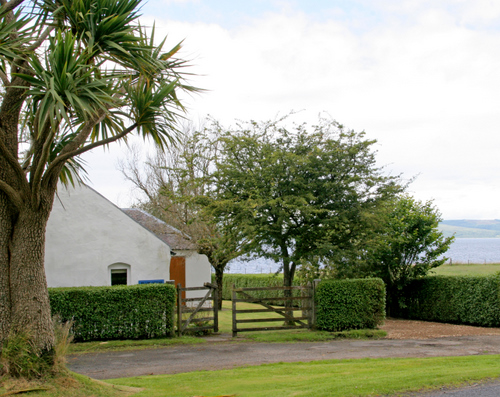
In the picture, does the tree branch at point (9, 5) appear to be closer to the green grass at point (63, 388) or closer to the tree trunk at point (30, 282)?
the tree trunk at point (30, 282)

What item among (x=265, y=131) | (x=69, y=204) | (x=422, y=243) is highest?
(x=265, y=131)

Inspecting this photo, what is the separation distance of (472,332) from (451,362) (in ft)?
27.0

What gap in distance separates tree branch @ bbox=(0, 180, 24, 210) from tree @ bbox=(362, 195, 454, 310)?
17282 millimetres

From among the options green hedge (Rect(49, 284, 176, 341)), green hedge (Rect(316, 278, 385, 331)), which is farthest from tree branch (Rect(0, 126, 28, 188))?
green hedge (Rect(316, 278, 385, 331))

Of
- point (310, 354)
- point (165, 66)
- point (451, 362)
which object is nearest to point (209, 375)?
point (310, 354)

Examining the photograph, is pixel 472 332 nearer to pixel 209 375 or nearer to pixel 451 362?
pixel 451 362

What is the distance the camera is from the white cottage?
1839 centimetres

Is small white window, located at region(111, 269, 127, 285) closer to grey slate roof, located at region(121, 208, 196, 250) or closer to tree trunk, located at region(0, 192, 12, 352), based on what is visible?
grey slate roof, located at region(121, 208, 196, 250)

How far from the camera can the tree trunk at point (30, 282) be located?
7.42 m

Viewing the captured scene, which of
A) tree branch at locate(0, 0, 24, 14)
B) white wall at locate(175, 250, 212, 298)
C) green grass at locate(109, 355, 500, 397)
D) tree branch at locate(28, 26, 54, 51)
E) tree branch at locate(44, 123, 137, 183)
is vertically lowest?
green grass at locate(109, 355, 500, 397)

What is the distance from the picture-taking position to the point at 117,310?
14.5 m

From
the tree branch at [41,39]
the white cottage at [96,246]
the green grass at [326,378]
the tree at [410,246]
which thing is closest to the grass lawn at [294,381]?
the green grass at [326,378]

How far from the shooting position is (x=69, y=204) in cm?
1862

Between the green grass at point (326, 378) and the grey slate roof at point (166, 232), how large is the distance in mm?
14509
